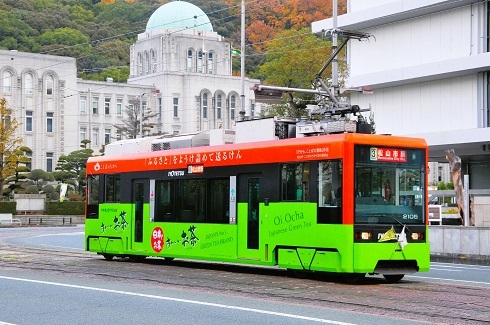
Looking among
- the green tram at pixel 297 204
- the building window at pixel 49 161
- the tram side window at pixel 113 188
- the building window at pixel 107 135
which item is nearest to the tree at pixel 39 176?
the building window at pixel 49 161

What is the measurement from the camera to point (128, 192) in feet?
82.1

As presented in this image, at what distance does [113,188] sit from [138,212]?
1.68 m

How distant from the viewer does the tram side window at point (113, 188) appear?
2558 centimetres

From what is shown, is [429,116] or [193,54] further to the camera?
[193,54]

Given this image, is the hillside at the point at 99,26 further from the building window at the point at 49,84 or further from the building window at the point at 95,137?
the building window at the point at 95,137

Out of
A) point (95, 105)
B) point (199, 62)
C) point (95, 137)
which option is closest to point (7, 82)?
point (95, 105)

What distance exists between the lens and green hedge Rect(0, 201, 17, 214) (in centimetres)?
7119

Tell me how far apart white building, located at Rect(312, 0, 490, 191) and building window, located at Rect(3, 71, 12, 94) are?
167 feet

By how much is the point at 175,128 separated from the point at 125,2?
3489 cm

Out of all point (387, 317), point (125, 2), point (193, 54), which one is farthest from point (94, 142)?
point (387, 317)

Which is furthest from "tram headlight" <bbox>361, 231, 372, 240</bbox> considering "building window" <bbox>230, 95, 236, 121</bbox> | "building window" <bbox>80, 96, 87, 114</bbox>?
"building window" <bbox>230, 95, 236, 121</bbox>

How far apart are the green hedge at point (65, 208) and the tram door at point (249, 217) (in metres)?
56.7

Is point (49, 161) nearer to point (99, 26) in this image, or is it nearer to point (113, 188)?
point (99, 26)

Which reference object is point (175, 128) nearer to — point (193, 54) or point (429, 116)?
point (193, 54)
